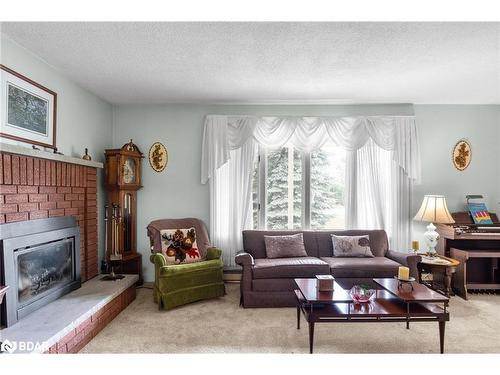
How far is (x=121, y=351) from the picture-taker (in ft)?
7.73

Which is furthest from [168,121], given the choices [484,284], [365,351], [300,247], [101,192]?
[484,284]

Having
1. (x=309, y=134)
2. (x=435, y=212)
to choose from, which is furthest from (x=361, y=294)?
(x=309, y=134)

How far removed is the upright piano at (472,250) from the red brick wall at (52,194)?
4.36 meters

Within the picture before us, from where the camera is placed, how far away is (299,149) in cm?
418

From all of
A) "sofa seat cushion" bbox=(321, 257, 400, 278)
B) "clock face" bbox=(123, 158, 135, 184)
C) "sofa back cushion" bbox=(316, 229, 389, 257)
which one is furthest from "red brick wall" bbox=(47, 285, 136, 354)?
"sofa back cushion" bbox=(316, 229, 389, 257)

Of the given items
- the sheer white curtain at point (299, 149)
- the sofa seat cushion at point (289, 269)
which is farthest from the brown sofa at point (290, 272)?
the sheer white curtain at point (299, 149)

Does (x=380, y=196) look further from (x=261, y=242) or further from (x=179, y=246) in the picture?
(x=179, y=246)

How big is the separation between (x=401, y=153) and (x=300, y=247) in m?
1.94

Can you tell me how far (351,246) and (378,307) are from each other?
1.48 meters

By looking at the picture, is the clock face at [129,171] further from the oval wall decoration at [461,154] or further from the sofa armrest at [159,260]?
the oval wall decoration at [461,154]

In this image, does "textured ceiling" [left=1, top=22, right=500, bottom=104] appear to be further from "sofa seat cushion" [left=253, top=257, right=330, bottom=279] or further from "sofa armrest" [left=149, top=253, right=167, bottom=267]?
"sofa seat cushion" [left=253, top=257, right=330, bottom=279]

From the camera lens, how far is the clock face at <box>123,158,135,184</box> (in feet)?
12.8

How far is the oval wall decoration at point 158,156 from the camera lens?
4242 millimetres

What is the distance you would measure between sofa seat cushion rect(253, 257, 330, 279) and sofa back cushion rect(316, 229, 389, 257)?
0.55 meters
